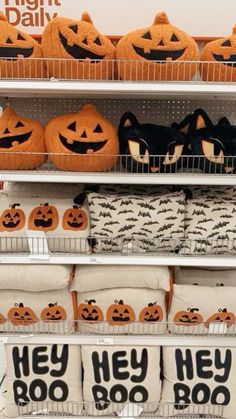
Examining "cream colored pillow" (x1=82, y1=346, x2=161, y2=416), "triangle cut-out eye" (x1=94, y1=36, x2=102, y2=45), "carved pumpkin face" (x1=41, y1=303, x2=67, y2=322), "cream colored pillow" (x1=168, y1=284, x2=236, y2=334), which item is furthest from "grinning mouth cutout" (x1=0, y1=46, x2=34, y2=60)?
"cream colored pillow" (x1=82, y1=346, x2=161, y2=416)

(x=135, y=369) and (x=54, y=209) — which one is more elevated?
(x=54, y=209)

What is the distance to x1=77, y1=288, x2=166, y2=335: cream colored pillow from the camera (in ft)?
5.30

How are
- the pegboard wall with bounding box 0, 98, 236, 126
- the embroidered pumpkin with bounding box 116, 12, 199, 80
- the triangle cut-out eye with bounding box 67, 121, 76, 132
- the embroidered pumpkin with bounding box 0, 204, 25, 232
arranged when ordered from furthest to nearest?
the pegboard wall with bounding box 0, 98, 236, 126, the embroidered pumpkin with bounding box 0, 204, 25, 232, the triangle cut-out eye with bounding box 67, 121, 76, 132, the embroidered pumpkin with bounding box 116, 12, 199, 80

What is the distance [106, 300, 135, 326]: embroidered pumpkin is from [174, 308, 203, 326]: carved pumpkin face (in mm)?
187

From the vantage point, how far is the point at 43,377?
1681 mm

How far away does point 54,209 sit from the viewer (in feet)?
5.34

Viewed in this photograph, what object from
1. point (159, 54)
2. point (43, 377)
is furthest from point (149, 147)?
point (43, 377)

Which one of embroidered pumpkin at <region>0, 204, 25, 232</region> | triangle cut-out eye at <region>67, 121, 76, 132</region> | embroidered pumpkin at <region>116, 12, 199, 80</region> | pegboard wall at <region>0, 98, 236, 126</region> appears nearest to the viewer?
embroidered pumpkin at <region>116, 12, 199, 80</region>

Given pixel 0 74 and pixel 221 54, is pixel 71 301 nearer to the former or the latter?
pixel 0 74

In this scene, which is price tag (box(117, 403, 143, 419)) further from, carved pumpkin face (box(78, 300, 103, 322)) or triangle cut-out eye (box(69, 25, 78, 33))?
triangle cut-out eye (box(69, 25, 78, 33))

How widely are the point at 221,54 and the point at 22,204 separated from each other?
38.0 inches

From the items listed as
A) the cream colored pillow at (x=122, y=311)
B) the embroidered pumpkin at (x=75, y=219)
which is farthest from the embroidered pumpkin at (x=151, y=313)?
the embroidered pumpkin at (x=75, y=219)

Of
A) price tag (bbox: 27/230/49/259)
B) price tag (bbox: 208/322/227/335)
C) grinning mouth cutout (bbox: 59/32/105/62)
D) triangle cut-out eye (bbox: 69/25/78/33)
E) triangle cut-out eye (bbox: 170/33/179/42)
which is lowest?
price tag (bbox: 208/322/227/335)

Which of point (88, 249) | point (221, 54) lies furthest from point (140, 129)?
point (88, 249)
